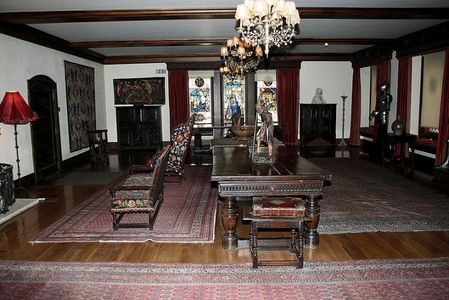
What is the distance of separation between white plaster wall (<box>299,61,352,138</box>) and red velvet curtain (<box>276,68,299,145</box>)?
0.29 metres

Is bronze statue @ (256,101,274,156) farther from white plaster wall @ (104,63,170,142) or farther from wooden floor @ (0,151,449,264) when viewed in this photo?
white plaster wall @ (104,63,170,142)

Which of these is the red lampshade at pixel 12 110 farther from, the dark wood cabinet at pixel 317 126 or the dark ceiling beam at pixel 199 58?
the dark wood cabinet at pixel 317 126

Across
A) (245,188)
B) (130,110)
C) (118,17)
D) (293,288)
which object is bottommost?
(293,288)

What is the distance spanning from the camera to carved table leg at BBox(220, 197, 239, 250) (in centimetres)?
365

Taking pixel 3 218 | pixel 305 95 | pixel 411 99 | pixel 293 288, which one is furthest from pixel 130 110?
pixel 293 288

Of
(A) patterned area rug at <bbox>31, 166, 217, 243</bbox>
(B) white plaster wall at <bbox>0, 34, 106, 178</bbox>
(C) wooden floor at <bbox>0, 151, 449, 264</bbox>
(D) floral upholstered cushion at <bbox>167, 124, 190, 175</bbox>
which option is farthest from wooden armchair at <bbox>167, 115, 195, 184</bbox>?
(B) white plaster wall at <bbox>0, 34, 106, 178</bbox>

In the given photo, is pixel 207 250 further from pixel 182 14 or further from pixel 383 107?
pixel 383 107

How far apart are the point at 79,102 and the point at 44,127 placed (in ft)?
6.36

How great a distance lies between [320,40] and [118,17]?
473cm

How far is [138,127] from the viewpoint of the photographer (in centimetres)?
1159

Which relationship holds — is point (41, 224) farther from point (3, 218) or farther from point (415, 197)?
point (415, 197)

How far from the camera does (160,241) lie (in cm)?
409

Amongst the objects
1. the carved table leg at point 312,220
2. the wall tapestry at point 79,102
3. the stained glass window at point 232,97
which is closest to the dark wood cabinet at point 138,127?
the wall tapestry at point 79,102

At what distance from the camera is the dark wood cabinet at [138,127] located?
11516 mm
